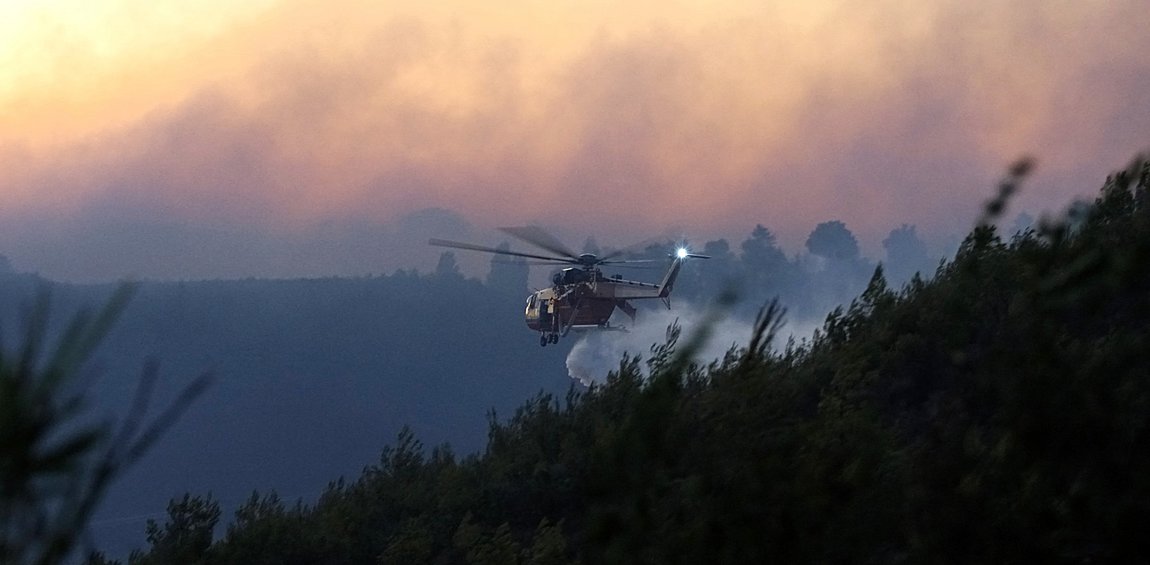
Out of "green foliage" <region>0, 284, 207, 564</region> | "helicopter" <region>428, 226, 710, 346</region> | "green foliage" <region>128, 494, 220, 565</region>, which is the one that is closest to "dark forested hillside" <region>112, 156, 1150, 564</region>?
"green foliage" <region>0, 284, 207, 564</region>

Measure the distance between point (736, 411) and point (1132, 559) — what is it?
2.38 meters

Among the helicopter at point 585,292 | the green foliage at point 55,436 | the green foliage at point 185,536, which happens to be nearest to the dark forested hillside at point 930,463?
the green foliage at point 55,436

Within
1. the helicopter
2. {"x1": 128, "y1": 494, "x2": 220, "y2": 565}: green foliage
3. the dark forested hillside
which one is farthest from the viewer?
the helicopter

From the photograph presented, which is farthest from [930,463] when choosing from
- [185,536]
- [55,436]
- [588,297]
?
[588,297]

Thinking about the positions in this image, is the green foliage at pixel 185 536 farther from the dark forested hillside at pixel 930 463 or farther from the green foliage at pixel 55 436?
the green foliage at pixel 55 436

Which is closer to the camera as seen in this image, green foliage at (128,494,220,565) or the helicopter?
green foliage at (128,494,220,565)

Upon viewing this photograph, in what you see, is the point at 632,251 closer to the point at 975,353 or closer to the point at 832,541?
the point at 975,353

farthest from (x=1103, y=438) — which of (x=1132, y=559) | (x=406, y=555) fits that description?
(x=406, y=555)

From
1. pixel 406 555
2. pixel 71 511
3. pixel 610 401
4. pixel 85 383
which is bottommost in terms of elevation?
pixel 71 511

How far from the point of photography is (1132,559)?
6.73m

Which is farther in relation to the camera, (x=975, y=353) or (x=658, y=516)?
(x=975, y=353)

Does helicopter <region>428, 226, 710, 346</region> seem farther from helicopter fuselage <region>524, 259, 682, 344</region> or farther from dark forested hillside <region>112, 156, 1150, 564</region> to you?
dark forested hillside <region>112, 156, 1150, 564</region>

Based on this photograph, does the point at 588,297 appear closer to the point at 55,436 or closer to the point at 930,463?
the point at 930,463

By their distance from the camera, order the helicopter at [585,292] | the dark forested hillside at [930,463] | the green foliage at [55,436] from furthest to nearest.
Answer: the helicopter at [585,292], the dark forested hillside at [930,463], the green foliage at [55,436]
